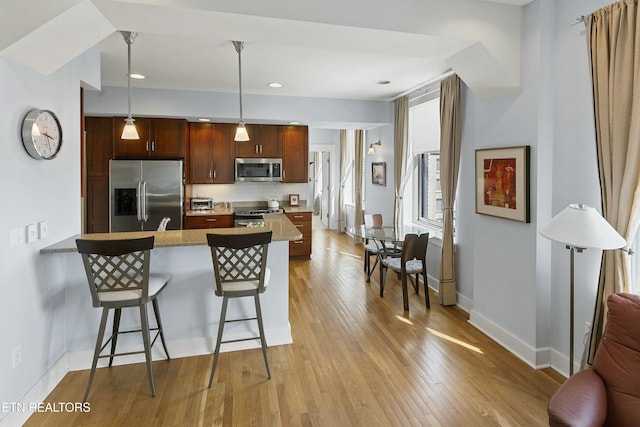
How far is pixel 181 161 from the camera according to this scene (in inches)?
224

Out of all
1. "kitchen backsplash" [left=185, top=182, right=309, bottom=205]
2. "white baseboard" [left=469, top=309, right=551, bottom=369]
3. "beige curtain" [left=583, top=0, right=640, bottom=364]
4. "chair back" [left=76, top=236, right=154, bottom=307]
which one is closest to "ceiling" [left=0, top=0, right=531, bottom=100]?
"beige curtain" [left=583, top=0, right=640, bottom=364]

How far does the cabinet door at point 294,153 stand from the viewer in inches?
257

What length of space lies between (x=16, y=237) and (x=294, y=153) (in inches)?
187

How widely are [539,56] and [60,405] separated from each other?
13.8ft

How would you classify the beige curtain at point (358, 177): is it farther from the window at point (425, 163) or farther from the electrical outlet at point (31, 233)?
the electrical outlet at point (31, 233)

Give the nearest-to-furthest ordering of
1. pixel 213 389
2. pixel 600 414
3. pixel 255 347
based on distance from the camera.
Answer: pixel 600 414
pixel 213 389
pixel 255 347

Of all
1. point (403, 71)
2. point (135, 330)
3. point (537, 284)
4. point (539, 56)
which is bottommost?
point (135, 330)

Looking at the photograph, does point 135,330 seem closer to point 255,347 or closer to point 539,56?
point 255,347

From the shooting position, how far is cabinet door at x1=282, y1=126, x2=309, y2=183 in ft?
21.5

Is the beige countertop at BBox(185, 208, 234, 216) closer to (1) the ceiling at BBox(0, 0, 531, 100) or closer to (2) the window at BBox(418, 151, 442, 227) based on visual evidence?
(1) the ceiling at BBox(0, 0, 531, 100)

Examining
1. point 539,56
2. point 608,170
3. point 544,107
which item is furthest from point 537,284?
point 539,56

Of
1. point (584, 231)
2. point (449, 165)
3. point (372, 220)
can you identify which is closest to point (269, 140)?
point (372, 220)

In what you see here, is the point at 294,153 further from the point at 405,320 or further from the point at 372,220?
the point at 405,320

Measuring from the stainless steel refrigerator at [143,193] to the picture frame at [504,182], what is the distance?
13.9ft
